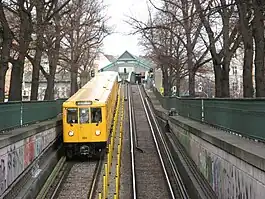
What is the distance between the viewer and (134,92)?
7469cm

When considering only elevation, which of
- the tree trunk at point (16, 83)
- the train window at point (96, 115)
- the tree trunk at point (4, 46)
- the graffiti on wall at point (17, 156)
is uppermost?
the tree trunk at point (4, 46)

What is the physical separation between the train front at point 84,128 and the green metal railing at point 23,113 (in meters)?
1.60

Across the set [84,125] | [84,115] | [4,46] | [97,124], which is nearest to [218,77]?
[97,124]

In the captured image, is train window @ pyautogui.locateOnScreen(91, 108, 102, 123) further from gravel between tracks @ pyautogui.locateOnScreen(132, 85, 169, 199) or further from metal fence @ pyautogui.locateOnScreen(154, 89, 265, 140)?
metal fence @ pyautogui.locateOnScreen(154, 89, 265, 140)

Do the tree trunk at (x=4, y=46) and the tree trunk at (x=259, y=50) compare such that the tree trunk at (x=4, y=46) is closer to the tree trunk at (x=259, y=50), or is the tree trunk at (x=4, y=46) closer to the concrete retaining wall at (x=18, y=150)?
the concrete retaining wall at (x=18, y=150)

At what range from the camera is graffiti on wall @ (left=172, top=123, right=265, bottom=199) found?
9398mm

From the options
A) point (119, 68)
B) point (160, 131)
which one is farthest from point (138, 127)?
point (119, 68)

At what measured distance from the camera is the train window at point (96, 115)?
89.8 feet

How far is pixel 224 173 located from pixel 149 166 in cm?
1370

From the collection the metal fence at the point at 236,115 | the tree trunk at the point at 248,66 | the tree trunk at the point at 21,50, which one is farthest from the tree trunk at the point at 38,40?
the tree trunk at the point at 248,66

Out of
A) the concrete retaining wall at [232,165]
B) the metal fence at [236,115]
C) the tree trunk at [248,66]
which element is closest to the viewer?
the concrete retaining wall at [232,165]

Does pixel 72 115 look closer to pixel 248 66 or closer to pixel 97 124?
pixel 97 124

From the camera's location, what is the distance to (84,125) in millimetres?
27312

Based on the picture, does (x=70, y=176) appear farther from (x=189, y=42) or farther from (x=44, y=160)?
(x=189, y=42)
